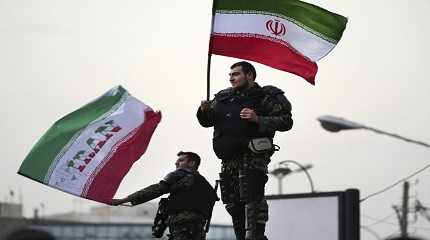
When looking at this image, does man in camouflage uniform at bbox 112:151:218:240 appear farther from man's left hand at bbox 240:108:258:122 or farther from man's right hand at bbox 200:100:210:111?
man's left hand at bbox 240:108:258:122

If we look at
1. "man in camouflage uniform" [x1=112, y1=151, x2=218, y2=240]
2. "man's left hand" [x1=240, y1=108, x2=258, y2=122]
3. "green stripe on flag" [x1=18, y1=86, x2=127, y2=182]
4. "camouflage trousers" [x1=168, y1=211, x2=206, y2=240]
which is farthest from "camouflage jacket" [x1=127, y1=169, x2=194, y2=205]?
"man's left hand" [x1=240, y1=108, x2=258, y2=122]

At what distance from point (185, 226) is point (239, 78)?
7.59 feet

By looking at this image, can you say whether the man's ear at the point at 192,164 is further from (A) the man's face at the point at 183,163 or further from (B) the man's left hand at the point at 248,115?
(B) the man's left hand at the point at 248,115

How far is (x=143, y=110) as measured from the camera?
36.9 ft

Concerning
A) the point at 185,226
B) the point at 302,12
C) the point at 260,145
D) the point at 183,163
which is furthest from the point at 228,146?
the point at 302,12

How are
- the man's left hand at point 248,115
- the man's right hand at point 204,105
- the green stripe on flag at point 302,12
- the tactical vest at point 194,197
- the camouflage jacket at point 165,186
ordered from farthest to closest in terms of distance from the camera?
the tactical vest at point 194,197 < the green stripe on flag at point 302,12 < the camouflage jacket at point 165,186 < the man's right hand at point 204,105 < the man's left hand at point 248,115

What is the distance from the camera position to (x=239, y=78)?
869 centimetres

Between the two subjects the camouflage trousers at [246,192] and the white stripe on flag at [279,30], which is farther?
the white stripe on flag at [279,30]

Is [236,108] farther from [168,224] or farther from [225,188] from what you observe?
[168,224]

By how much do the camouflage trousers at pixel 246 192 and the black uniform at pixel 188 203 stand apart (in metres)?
1.47

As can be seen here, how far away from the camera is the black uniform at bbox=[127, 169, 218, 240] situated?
10.2m

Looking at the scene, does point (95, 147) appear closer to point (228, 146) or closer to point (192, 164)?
point (192, 164)

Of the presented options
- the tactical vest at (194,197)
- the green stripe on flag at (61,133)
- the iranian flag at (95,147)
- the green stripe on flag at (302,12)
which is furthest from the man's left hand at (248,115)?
the green stripe on flag at (61,133)

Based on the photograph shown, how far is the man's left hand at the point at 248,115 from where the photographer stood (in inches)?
328
